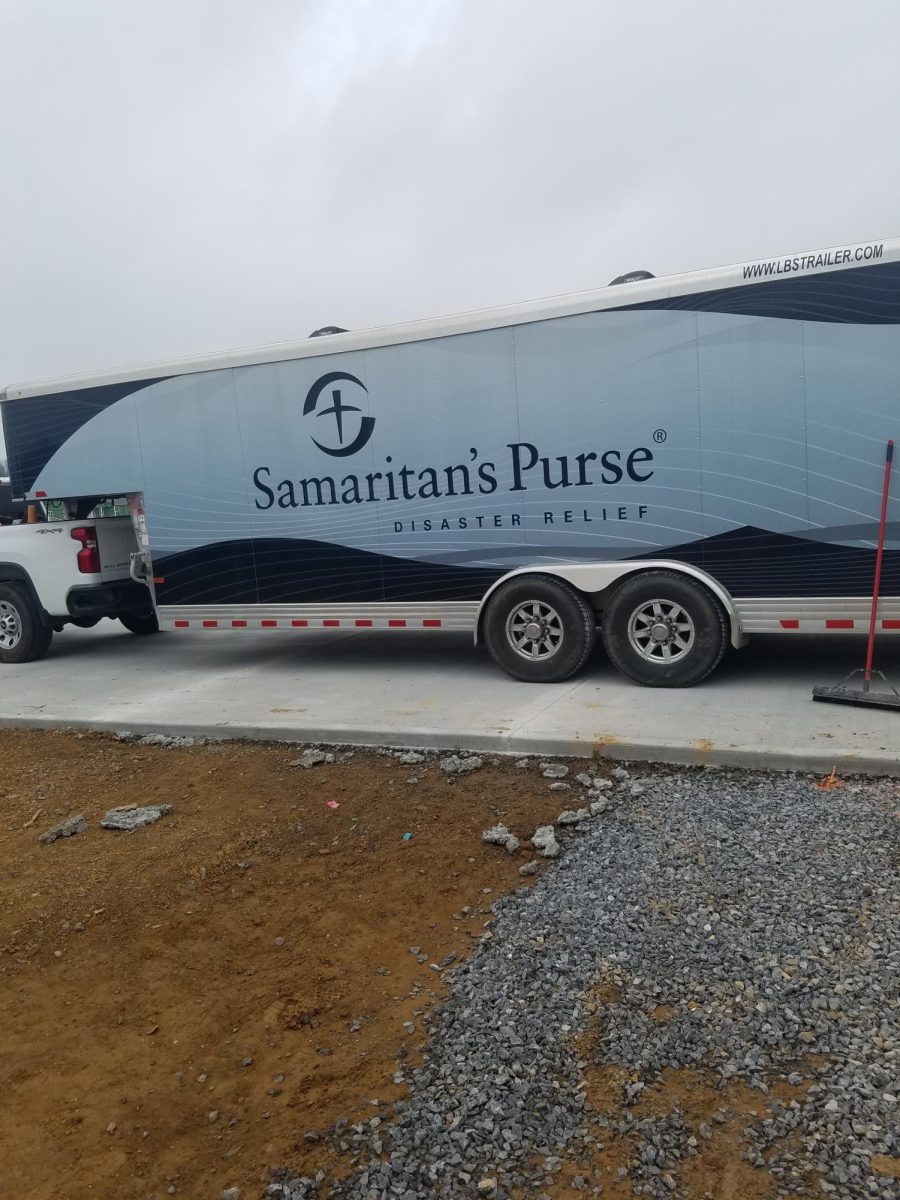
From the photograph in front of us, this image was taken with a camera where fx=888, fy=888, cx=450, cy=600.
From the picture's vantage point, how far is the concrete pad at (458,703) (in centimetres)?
561

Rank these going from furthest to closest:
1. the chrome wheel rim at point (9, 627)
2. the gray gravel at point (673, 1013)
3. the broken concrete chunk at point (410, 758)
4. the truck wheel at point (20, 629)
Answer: the chrome wheel rim at point (9, 627), the truck wheel at point (20, 629), the broken concrete chunk at point (410, 758), the gray gravel at point (673, 1013)

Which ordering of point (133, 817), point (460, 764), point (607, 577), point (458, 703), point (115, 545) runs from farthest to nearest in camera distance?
point (115, 545), point (607, 577), point (458, 703), point (460, 764), point (133, 817)

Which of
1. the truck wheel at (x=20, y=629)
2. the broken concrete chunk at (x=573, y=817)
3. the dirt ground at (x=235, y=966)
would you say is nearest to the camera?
the dirt ground at (x=235, y=966)

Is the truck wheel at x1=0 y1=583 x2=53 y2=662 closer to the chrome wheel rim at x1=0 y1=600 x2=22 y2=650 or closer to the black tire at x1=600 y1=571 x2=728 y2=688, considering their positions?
the chrome wheel rim at x1=0 y1=600 x2=22 y2=650

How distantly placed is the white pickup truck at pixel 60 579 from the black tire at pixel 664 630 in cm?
543

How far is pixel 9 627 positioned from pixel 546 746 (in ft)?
24.9

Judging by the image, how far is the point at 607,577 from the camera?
7.26 metres

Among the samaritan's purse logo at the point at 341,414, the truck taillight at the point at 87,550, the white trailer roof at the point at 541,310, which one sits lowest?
the truck taillight at the point at 87,550

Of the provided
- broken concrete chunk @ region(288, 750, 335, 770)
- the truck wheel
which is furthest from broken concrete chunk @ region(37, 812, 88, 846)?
the truck wheel

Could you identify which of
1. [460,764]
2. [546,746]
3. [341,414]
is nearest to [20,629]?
[341,414]

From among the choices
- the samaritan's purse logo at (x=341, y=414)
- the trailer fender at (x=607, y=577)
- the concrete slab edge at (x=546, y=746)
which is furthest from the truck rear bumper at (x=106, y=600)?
the trailer fender at (x=607, y=577)

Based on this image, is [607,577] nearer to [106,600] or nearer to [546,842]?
[546,842]

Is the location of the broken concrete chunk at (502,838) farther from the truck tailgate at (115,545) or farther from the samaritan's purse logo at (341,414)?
the truck tailgate at (115,545)

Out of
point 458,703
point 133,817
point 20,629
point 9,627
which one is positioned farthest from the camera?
point 9,627
